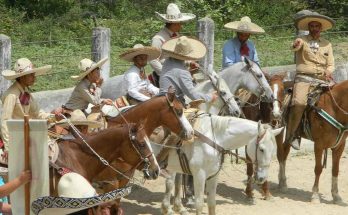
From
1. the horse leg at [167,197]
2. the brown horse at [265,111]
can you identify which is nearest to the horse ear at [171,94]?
the horse leg at [167,197]

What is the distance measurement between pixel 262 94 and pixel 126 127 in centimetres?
389

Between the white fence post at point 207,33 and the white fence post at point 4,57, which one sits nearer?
the white fence post at point 4,57

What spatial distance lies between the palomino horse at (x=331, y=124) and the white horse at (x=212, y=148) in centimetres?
212

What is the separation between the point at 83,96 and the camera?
9633mm

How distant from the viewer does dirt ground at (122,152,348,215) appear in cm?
1133

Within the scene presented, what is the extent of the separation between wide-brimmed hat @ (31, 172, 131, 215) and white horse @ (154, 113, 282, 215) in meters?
4.33

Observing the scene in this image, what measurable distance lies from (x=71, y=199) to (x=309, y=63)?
25.6 feet

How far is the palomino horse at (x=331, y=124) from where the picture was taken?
39.2ft

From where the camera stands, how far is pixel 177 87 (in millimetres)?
10094

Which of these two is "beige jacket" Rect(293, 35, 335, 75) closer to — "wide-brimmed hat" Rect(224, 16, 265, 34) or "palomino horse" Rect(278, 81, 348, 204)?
"palomino horse" Rect(278, 81, 348, 204)

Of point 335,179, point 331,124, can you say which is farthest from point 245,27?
point 335,179

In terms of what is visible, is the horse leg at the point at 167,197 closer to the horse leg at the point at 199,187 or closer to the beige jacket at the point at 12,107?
the horse leg at the point at 199,187

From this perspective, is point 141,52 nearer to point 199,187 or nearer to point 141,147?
point 199,187

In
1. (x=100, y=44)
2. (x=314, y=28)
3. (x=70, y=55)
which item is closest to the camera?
(x=314, y=28)
